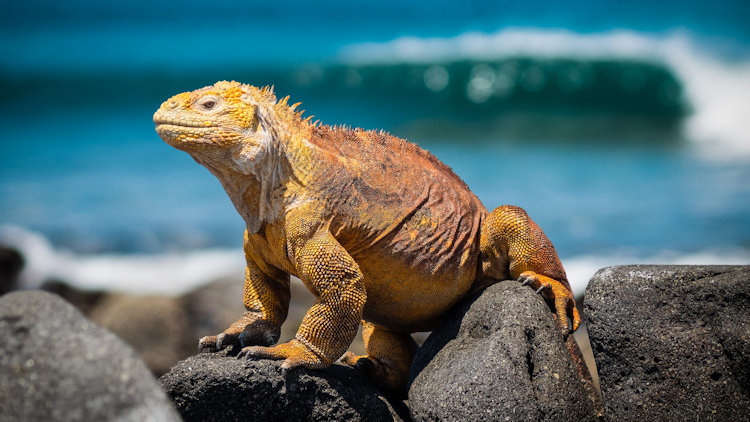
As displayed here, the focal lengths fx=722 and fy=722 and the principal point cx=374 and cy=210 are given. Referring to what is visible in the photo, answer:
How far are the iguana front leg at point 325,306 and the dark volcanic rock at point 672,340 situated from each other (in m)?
1.65

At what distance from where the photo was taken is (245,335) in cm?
532

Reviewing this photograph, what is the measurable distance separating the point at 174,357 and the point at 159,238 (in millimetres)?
6466

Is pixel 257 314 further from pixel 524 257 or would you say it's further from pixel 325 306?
pixel 524 257

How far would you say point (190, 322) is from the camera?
34.1 feet

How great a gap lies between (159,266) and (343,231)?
964 cm

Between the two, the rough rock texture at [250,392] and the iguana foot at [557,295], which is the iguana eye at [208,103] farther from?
the iguana foot at [557,295]

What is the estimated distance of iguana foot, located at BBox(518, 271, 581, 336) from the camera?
5.31 metres

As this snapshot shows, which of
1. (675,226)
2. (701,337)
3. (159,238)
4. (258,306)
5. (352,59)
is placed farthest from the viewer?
(352,59)

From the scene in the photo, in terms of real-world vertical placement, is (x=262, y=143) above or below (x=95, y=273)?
above

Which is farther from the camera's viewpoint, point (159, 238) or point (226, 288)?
point (159, 238)

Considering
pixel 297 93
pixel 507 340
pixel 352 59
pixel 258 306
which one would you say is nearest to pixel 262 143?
pixel 258 306

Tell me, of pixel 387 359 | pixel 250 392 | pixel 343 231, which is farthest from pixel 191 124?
pixel 387 359

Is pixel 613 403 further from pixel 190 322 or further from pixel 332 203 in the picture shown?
pixel 190 322

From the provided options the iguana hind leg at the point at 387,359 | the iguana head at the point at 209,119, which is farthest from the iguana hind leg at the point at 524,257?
the iguana head at the point at 209,119
